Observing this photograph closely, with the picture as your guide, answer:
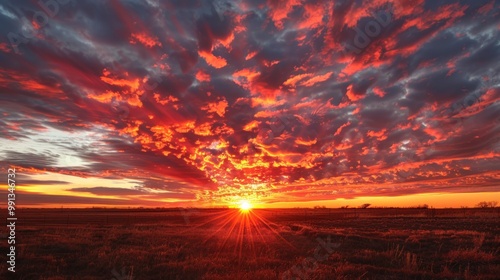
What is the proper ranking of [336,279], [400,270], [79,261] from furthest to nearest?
[79,261] → [400,270] → [336,279]

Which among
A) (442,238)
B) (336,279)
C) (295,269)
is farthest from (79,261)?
(442,238)

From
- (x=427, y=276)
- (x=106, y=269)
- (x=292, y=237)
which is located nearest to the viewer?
(x=427, y=276)

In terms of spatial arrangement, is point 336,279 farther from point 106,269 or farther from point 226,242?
point 226,242

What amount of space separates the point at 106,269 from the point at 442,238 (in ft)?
65.7

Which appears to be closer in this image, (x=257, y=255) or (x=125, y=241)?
(x=257, y=255)

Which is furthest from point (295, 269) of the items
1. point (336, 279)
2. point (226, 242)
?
point (226, 242)

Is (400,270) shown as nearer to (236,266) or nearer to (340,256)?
(340,256)

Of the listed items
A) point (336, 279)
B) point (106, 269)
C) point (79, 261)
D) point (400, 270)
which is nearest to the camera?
point (336, 279)

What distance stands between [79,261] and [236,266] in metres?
7.08

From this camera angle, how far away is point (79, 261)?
14742 millimetres

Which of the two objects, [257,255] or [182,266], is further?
[257,255]

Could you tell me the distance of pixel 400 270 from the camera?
12.6 meters

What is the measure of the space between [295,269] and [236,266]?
264 centimetres

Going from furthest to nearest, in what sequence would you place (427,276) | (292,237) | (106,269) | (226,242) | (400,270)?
(292,237) < (226,242) < (106,269) < (400,270) < (427,276)
